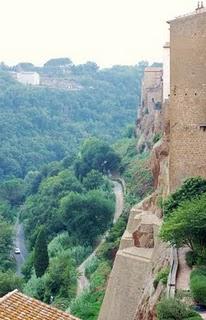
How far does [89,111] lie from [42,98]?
980 centimetres

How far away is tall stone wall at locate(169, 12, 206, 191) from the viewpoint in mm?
28500

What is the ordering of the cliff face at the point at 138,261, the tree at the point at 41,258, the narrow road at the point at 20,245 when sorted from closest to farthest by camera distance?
the cliff face at the point at 138,261 < the tree at the point at 41,258 < the narrow road at the point at 20,245

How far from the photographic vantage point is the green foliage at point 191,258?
23.5 m

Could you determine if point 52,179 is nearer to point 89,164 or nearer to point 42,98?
point 89,164

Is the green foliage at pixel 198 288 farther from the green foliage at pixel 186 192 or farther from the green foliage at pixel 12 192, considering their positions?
the green foliage at pixel 12 192

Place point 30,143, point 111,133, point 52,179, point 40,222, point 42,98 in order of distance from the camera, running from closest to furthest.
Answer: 1. point 40,222
2. point 52,179
3. point 30,143
4. point 111,133
5. point 42,98

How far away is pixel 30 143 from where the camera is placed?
368ft

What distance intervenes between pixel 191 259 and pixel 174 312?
655 centimetres

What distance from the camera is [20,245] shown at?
73.6 metres

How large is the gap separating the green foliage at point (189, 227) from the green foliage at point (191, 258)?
0.18 meters

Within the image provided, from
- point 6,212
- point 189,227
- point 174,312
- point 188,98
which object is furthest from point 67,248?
point 174,312

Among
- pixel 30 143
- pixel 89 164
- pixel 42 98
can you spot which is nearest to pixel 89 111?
pixel 42 98

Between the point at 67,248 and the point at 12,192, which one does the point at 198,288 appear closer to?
the point at 67,248

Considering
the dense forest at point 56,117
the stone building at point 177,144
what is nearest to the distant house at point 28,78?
the dense forest at point 56,117
